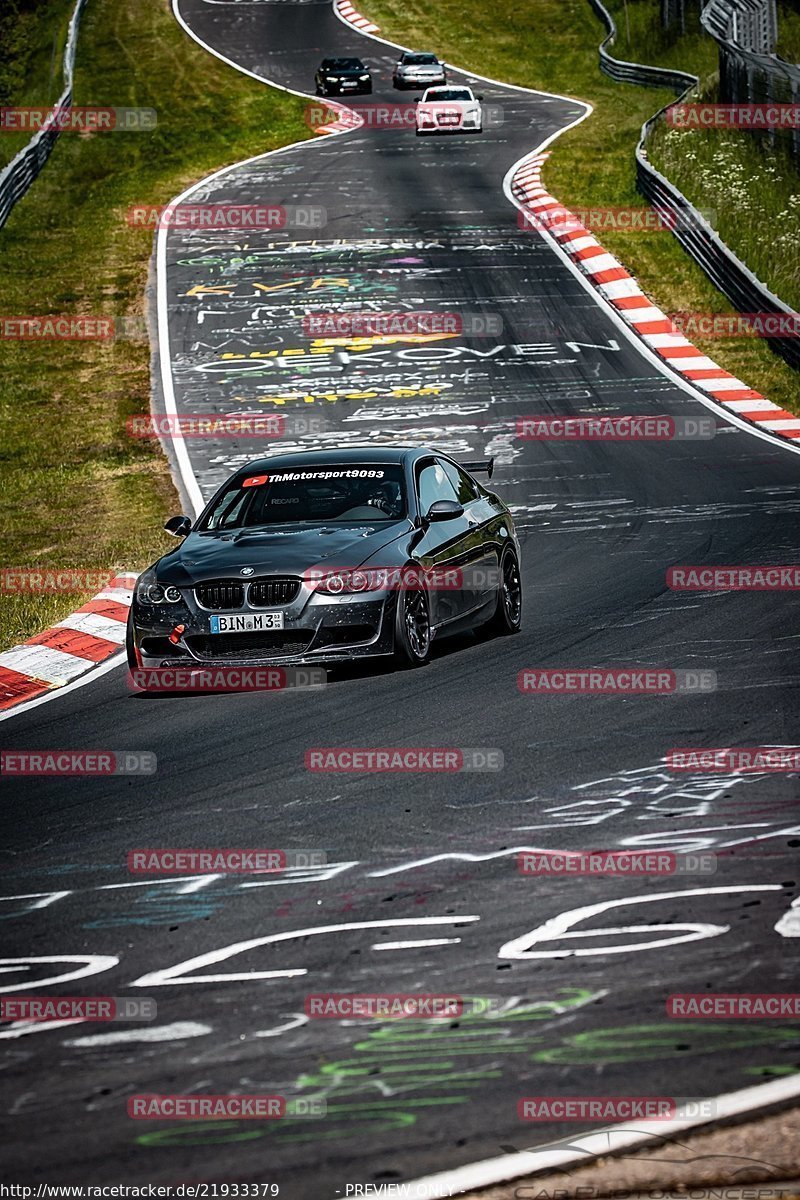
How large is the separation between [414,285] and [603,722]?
21223 mm

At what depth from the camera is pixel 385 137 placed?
45.4 meters

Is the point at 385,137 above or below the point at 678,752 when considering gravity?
below

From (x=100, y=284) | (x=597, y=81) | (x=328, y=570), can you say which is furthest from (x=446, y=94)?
(x=328, y=570)

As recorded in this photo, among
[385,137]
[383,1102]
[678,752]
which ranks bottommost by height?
[385,137]

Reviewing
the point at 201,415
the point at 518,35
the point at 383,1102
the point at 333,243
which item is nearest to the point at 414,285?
the point at 333,243

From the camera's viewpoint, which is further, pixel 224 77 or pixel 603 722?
pixel 224 77

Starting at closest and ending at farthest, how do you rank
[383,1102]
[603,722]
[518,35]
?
[383,1102], [603,722], [518,35]

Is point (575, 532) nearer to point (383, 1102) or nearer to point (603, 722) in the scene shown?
point (603, 722)
